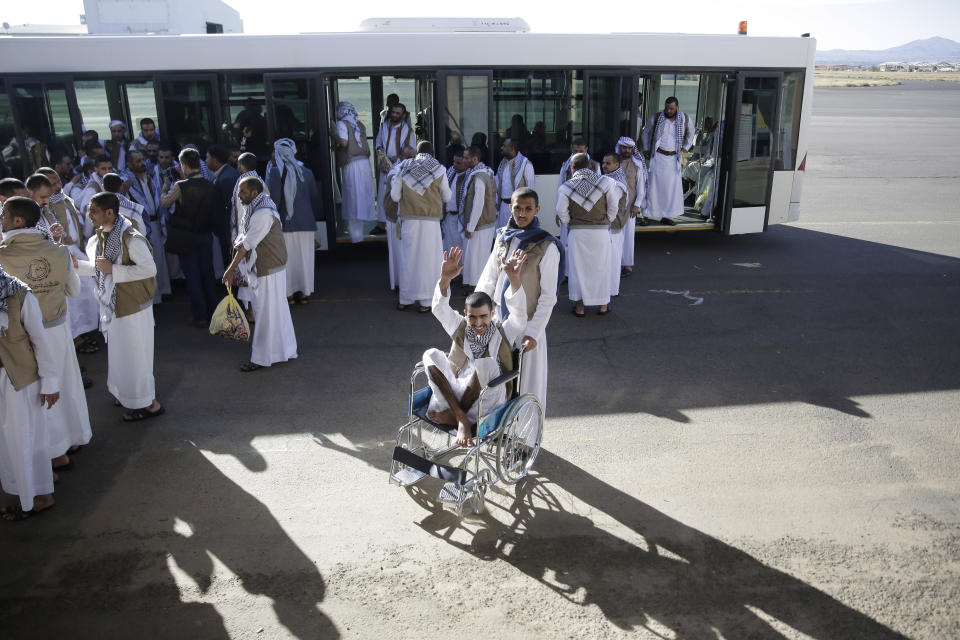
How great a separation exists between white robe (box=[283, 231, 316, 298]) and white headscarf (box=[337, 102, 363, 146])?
2.22 meters

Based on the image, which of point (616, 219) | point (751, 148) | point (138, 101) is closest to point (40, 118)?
point (138, 101)

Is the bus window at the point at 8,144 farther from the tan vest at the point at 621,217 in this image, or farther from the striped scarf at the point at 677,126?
the striped scarf at the point at 677,126

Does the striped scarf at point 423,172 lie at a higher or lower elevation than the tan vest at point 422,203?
higher

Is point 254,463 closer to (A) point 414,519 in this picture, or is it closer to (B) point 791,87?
(A) point 414,519

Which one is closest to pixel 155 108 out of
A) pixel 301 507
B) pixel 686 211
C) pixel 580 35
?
pixel 580 35

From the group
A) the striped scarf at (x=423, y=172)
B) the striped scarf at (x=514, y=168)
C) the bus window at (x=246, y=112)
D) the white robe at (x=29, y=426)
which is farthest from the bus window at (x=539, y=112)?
the white robe at (x=29, y=426)

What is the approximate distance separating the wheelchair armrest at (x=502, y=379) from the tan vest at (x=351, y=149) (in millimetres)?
6511

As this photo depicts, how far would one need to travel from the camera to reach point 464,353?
5.12 metres

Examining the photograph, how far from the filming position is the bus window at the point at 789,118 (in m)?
11.0

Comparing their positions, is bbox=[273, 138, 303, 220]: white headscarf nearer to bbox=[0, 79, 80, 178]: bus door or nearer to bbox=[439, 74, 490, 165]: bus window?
bbox=[439, 74, 490, 165]: bus window

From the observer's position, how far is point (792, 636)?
3812mm

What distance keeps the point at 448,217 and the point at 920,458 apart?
20.3 feet

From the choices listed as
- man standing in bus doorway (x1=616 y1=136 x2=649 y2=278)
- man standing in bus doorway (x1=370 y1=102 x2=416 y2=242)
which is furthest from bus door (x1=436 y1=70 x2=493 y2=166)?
man standing in bus doorway (x1=616 y1=136 x2=649 y2=278)

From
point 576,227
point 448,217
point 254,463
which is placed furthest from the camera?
point 448,217
